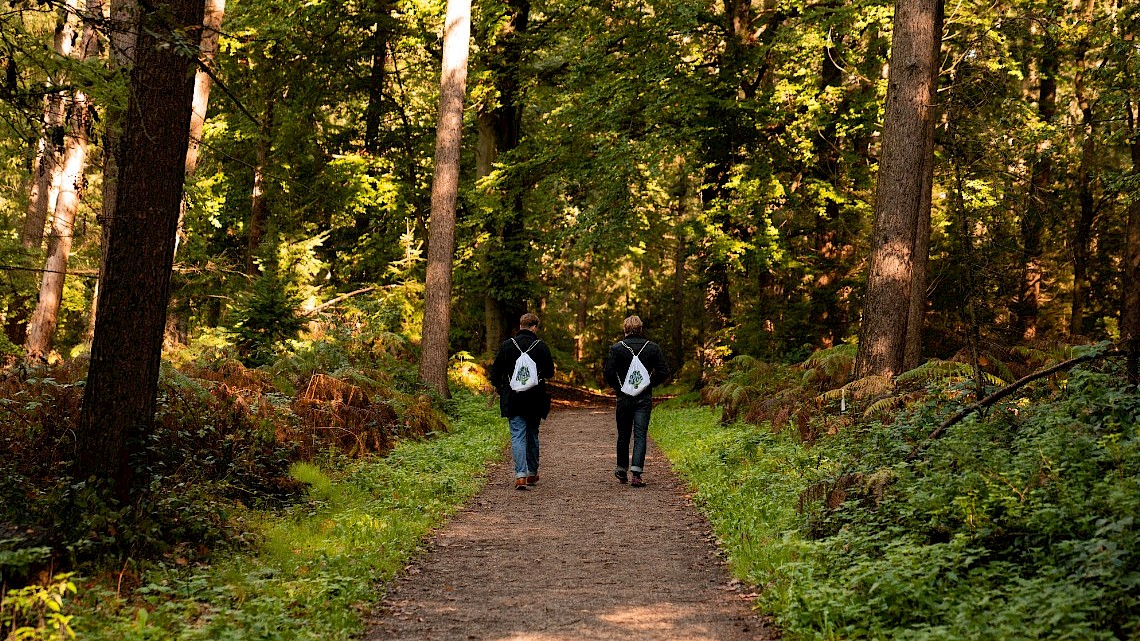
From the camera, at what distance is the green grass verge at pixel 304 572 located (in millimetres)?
5016

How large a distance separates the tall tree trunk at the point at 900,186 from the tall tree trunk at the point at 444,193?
8.34 m

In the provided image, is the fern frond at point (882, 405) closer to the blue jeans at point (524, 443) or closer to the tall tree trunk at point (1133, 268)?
the blue jeans at point (524, 443)

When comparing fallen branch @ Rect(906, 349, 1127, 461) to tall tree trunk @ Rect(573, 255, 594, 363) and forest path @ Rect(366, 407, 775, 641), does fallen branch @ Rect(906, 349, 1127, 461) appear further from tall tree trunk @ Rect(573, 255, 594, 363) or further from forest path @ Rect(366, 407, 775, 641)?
tall tree trunk @ Rect(573, 255, 594, 363)

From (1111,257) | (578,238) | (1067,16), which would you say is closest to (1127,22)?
(1067,16)

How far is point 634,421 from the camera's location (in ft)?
→ 36.6

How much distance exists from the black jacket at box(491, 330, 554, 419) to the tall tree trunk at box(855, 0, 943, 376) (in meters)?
4.12

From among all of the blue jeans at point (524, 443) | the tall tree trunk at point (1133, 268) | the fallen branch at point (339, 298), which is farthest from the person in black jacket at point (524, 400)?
the tall tree trunk at point (1133, 268)

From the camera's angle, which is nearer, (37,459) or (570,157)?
(37,459)

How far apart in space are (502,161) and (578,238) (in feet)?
9.60

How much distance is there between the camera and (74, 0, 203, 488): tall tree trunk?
6273 mm

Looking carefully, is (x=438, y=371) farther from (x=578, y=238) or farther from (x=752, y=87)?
(x=752, y=87)

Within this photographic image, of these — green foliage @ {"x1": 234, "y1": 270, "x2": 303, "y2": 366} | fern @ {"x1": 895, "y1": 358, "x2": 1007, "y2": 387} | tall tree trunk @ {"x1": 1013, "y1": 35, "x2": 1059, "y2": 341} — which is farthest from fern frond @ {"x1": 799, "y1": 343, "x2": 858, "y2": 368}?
green foliage @ {"x1": 234, "y1": 270, "x2": 303, "y2": 366}

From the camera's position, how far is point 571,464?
42.9 ft

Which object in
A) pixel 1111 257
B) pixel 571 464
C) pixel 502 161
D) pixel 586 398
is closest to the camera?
pixel 571 464
